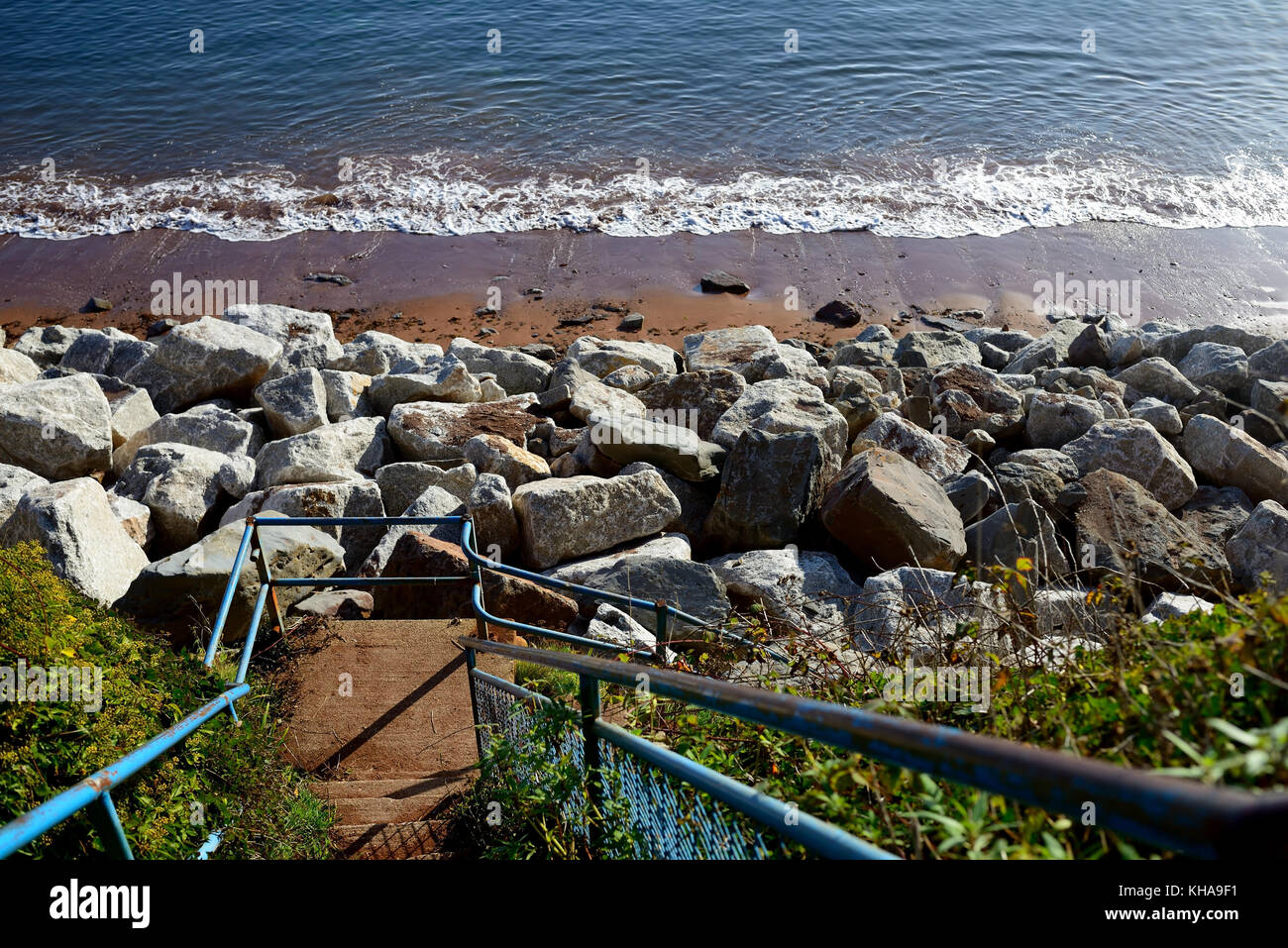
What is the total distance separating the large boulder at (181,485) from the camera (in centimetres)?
712

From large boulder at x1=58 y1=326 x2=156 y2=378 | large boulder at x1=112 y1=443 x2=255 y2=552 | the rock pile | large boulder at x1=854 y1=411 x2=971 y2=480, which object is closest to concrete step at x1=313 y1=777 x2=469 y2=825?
the rock pile

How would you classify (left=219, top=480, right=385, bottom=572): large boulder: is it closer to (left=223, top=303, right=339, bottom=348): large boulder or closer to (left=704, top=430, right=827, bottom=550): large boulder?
(left=704, top=430, right=827, bottom=550): large boulder

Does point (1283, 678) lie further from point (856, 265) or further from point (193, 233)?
point (193, 233)

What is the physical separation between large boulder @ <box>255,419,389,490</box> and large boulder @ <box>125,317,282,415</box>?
1.80m

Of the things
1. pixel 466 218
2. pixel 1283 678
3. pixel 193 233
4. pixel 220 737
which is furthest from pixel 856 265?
pixel 1283 678

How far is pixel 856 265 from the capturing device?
47.9 feet

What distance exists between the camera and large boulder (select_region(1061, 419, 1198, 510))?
24.1 feet

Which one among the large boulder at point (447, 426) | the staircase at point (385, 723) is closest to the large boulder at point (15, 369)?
the large boulder at point (447, 426)

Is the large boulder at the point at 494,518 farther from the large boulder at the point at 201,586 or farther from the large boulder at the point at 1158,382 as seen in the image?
the large boulder at the point at 1158,382

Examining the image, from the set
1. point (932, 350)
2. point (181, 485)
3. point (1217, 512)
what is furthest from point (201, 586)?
point (932, 350)

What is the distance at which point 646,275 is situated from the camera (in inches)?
559

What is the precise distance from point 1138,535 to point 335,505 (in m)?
5.94

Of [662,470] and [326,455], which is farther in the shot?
[326,455]

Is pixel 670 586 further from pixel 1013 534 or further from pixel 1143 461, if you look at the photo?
pixel 1143 461
